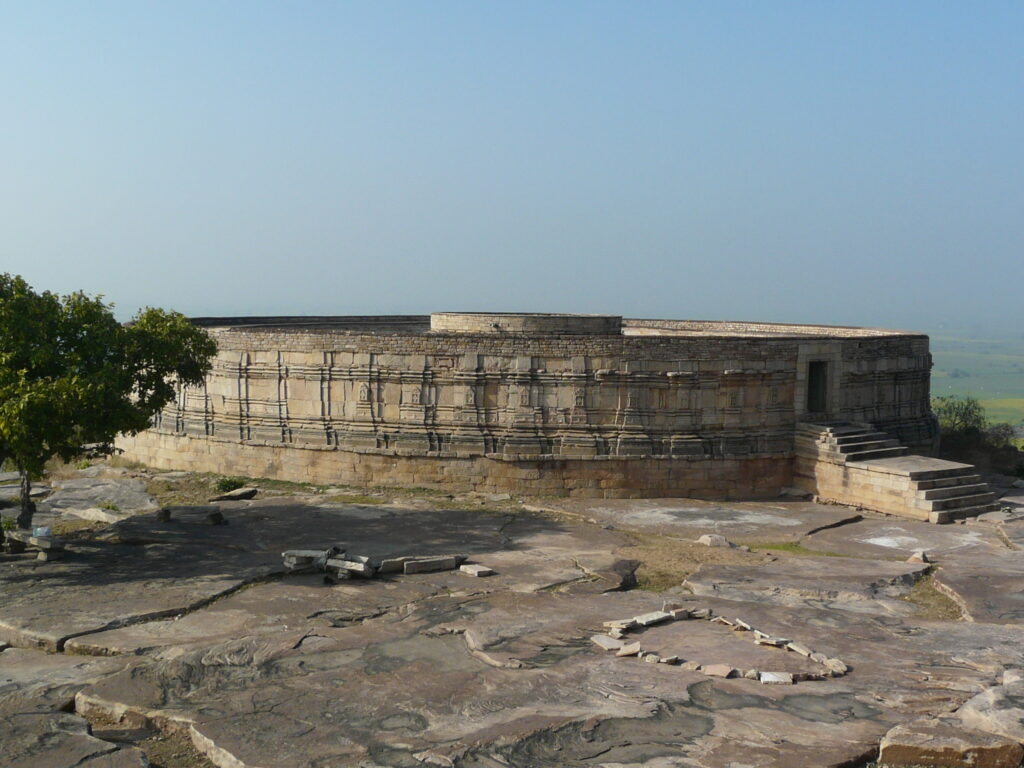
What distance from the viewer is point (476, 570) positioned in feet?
51.1

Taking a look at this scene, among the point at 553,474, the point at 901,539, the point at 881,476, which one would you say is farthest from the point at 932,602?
the point at 553,474

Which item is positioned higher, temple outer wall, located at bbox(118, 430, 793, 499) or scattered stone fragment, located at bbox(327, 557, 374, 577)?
temple outer wall, located at bbox(118, 430, 793, 499)

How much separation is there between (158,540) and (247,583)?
3315 mm

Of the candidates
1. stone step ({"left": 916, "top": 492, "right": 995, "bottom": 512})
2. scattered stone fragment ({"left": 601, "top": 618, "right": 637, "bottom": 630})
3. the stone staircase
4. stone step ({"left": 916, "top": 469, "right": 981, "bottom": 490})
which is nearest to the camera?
scattered stone fragment ({"left": 601, "top": 618, "right": 637, "bottom": 630})

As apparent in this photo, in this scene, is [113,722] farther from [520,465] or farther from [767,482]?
[767,482]

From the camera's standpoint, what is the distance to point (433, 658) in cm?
1184

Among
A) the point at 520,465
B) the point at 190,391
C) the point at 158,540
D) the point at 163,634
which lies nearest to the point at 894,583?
the point at 520,465

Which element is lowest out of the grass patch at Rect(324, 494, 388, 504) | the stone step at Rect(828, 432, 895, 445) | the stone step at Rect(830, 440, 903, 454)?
the grass patch at Rect(324, 494, 388, 504)

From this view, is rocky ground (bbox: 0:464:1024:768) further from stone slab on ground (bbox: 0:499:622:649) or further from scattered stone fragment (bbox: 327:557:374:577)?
scattered stone fragment (bbox: 327:557:374:577)

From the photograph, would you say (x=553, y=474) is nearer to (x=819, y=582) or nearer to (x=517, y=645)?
(x=819, y=582)

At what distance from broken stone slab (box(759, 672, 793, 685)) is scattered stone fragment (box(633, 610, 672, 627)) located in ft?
6.76

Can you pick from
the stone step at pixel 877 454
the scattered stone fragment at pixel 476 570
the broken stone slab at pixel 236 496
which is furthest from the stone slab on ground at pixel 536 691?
the broken stone slab at pixel 236 496

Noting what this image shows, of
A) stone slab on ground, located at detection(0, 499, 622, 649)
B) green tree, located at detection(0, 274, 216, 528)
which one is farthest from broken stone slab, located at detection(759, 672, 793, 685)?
green tree, located at detection(0, 274, 216, 528)

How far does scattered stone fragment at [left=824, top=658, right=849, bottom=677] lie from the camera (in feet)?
37.1
